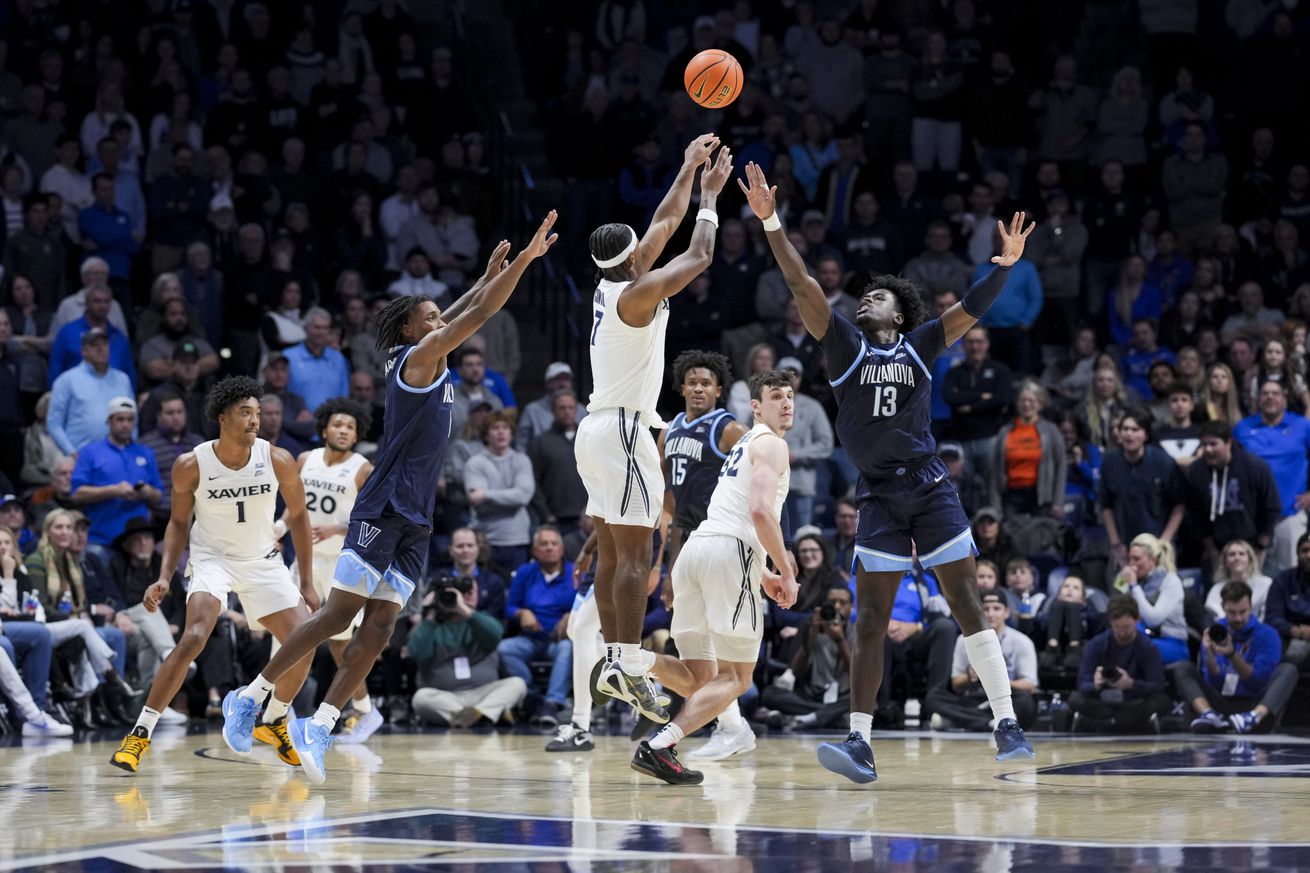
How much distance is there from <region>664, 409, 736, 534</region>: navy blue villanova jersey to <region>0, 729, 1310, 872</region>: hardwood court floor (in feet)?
4.96

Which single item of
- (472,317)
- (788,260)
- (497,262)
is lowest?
(472,317)

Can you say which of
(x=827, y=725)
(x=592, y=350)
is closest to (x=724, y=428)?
(x=592, y=350)

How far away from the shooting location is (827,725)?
12.9 m

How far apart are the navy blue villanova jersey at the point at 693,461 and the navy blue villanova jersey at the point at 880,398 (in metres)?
1.85

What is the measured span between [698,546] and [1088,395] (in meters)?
7.07

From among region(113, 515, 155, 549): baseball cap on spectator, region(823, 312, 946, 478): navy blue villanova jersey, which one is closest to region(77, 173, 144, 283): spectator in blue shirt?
region(113, 515, 155, 549): baseball cap on spectator

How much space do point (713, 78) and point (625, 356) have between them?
178 centimetres

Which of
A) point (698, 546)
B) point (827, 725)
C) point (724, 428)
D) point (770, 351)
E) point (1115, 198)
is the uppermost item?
point (1115, 198)

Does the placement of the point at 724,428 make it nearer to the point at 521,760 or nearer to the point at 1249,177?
the point at 521,760

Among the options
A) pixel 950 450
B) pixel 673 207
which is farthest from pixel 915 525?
pixel 950 450

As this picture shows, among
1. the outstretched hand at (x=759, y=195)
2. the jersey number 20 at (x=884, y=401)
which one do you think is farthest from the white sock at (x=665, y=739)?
the outstretched hand at (x=759, y=195)

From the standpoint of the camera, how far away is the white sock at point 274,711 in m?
8.83

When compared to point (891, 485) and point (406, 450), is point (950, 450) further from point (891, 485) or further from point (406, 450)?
point (406, 450)

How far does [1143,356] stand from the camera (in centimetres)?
1591
